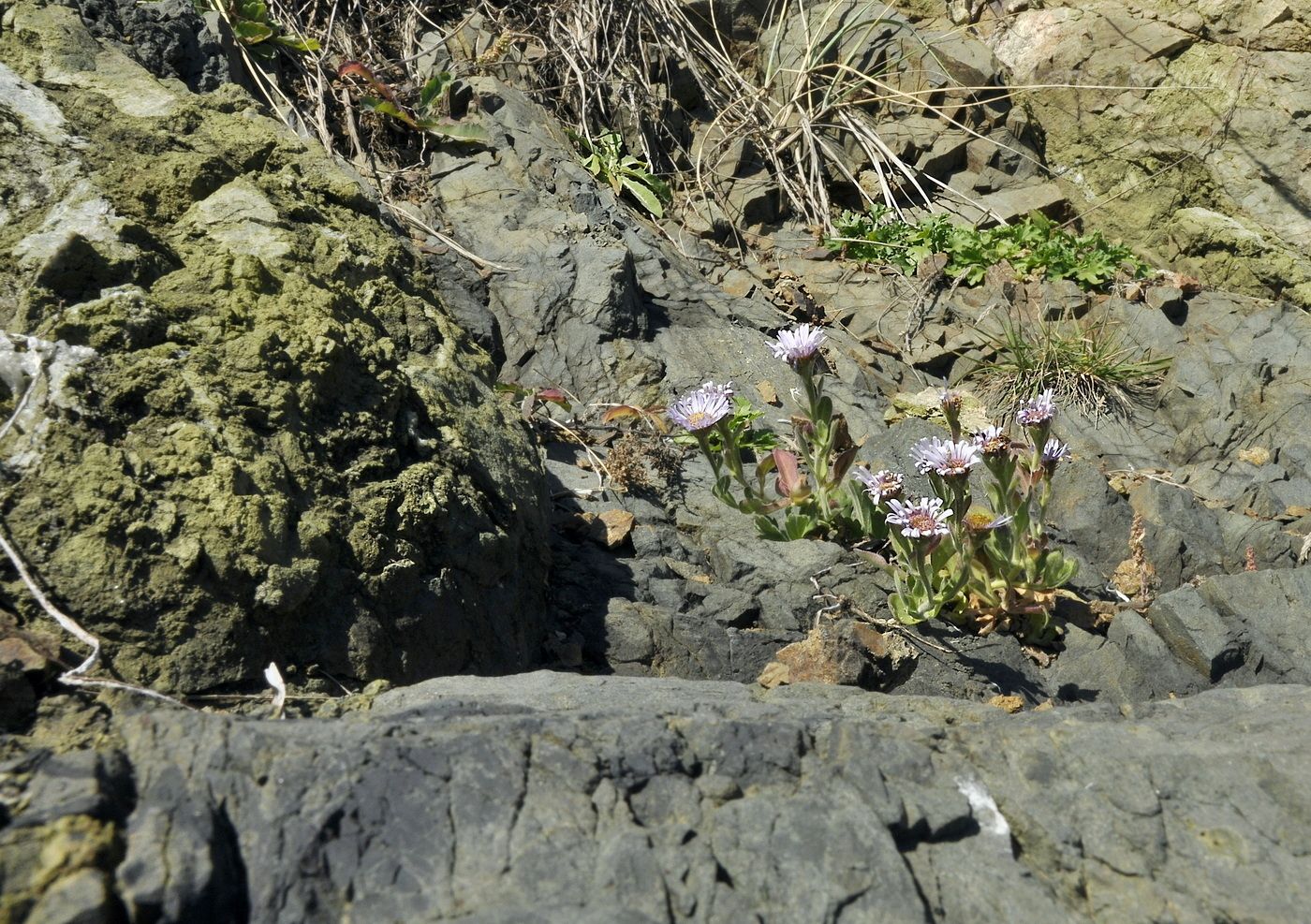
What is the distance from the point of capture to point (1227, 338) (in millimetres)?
6309

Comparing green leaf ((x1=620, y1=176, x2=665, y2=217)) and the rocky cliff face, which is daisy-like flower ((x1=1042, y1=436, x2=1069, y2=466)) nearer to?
the rocky cliff face

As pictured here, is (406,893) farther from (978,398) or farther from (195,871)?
(978,398)

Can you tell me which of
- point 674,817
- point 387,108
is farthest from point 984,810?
point 387,108

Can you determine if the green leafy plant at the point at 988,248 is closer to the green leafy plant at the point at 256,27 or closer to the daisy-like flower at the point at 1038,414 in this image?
the daisy-like flower at the point at 1038,414

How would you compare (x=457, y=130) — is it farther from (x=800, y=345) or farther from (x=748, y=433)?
(x=800, y=345)

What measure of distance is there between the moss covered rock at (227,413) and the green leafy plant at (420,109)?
2312 mm

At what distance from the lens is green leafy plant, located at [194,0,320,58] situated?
581cm

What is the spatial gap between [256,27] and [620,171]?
83.0 inches

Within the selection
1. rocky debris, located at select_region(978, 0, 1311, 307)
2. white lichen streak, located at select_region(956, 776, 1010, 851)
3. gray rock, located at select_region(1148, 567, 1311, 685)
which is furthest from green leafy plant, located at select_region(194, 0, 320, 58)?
white lichen streak, located at select_region(956, 776, 1010, 851)

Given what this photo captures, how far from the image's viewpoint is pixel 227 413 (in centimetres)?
265

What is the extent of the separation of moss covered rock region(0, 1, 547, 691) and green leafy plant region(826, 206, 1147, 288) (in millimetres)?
3817

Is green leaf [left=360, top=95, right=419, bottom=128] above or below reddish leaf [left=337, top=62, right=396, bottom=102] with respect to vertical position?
below

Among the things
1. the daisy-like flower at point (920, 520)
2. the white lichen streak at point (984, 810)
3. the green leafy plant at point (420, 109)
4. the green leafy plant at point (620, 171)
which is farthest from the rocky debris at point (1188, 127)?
the white lichen streak at point (984, 810)

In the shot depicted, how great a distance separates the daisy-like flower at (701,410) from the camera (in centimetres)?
397
